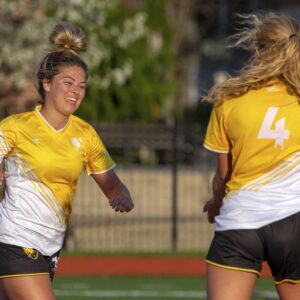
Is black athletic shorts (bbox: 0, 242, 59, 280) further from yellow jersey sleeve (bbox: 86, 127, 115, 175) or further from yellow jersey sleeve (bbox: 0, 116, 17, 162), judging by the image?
yellow jersey sleeve (bbox: 86, 127, 115, 175)

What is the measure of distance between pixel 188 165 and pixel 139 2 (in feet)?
50.8

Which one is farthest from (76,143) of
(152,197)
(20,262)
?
(152,197)

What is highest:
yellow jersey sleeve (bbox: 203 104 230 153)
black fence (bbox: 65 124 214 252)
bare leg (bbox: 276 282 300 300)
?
yellow jersey sleeve (bbox: 203 104 230 153)

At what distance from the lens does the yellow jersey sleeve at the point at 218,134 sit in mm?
5746

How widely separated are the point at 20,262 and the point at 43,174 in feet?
1.59

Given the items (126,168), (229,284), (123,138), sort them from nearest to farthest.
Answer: (229,284), (123,138), (126,168)

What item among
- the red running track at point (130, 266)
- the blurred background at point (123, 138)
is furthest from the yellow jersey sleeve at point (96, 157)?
the blurred background at point (123, 138)

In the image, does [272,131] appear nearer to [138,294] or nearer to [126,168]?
[138,294]

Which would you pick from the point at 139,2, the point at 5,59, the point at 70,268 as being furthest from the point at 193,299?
the point at 139,2

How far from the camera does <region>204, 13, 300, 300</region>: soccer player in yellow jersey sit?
5.57 metres

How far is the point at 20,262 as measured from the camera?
20.2 feet

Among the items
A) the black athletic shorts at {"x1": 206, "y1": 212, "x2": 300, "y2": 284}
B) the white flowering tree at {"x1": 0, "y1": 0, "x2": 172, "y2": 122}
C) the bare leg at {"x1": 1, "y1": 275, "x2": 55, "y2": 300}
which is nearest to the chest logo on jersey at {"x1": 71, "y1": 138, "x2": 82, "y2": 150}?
the bare leg at {"x1": 1, "y1": 275, "x2": 55, "y2": 300}

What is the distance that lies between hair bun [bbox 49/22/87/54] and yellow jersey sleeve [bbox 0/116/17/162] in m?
0.57

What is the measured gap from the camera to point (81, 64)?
6.50m
